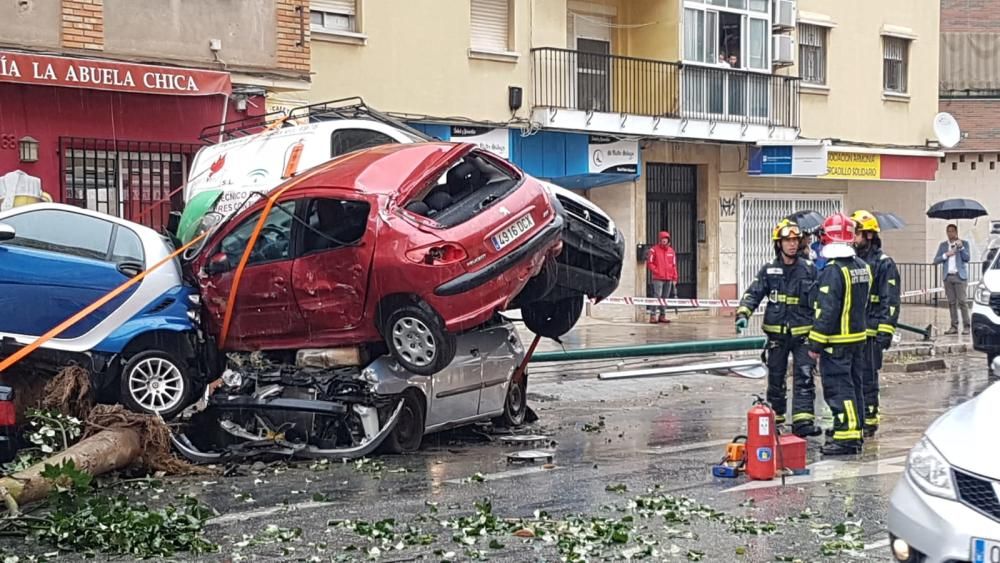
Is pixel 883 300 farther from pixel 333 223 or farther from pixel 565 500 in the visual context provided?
pixel 333 223

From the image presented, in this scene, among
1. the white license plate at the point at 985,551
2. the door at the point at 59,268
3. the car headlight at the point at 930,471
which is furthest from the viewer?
the door at the point at 59,268

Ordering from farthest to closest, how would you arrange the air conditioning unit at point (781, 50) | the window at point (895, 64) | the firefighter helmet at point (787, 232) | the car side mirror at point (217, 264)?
the window at point (895, 64)
the air conditioning unit at point (781, 50)
the firefighter helmet at point (787, 232)
the car side mirror at point (217, 264)

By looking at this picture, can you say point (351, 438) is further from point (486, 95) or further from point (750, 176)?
point (750, 176)

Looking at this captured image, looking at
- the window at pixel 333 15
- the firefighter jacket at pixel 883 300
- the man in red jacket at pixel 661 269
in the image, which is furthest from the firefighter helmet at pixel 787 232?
the man in red jacket at pixel 661 269

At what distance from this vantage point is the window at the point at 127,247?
10.5m

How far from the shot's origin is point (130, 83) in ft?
51.9

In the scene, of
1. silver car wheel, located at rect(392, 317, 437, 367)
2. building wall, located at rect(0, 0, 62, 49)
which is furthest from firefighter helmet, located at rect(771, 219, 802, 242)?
building wall, located at rect(0, 0, 62, 49)

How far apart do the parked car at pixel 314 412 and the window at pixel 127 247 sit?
46.7 inches

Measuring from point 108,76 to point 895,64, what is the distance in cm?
2056

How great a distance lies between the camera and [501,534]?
7367 mm

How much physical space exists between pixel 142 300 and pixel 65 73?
19.3 ft

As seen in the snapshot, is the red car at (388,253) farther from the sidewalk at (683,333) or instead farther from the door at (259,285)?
the sidewalk at (683,333)

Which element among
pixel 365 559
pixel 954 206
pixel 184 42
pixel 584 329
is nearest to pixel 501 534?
pixel 365 559

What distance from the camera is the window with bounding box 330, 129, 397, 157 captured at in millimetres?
12812
